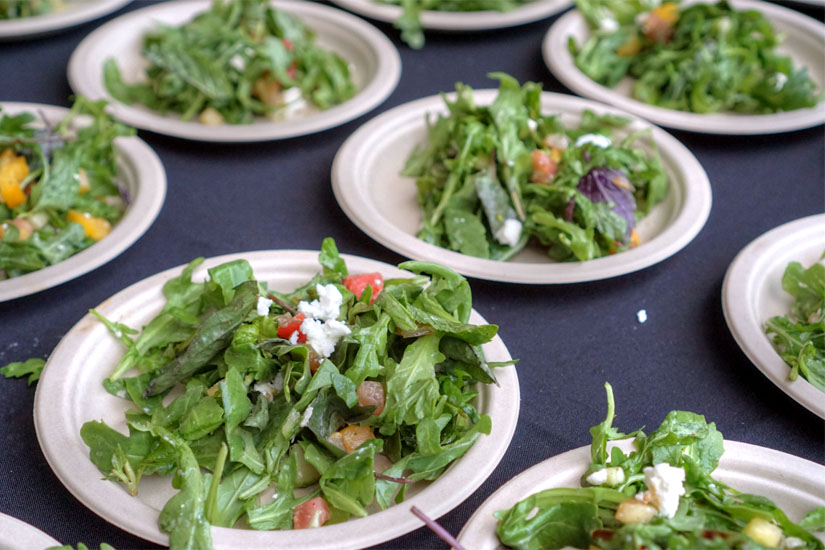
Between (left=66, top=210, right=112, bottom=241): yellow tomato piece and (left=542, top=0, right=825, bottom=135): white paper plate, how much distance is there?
156cm

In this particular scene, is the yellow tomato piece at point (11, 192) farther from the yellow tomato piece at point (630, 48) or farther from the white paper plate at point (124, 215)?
the yellow tomato piece at point (630, 48)

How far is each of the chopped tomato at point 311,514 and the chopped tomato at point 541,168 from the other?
114cm

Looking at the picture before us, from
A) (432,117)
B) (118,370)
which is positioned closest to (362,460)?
(118,370)

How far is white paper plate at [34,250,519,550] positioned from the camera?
1222 millimetres

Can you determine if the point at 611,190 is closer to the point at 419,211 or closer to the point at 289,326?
the point at 419,211

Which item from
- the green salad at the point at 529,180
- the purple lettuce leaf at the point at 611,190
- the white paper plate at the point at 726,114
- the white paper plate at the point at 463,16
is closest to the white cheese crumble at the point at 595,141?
the green salad at the point at 529,180

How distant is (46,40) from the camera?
2.92 m

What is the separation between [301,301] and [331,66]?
51.8 inches

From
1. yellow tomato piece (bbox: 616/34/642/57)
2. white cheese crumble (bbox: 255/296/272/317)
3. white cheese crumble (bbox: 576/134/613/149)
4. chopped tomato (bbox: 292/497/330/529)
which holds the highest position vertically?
yellow tomato piece (bbox: 616/34/642/57)

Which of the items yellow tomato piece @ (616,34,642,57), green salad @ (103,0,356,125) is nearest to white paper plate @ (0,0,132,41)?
green salad @ (103,0,356,125)

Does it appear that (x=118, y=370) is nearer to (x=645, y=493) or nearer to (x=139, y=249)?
A: (x=139, y=249)

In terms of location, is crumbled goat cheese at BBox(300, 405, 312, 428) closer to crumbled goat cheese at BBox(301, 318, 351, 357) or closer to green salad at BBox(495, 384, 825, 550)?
crumbled goat cheese at BBox(301, 318, 351, 357)

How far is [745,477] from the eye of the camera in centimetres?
136

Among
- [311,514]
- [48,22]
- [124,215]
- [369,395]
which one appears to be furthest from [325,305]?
[48,22]
